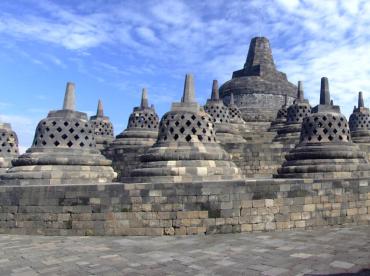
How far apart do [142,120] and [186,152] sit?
29.4ft

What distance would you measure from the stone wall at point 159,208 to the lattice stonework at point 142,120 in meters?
10.1

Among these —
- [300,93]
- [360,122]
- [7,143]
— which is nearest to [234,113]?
[300,93]

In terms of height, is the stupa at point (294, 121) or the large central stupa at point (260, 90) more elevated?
the large central stupa at point (260, 90)

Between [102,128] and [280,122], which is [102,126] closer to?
[102,128]

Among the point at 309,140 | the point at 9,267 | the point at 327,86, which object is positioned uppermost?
the point at 327,86

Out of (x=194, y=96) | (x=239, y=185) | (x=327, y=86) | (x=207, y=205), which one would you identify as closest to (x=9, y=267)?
(x=207, y=205)

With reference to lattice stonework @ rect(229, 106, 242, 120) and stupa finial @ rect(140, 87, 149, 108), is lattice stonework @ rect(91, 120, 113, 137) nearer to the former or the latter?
stupa finial @ rect(140, 87, 149, 108)

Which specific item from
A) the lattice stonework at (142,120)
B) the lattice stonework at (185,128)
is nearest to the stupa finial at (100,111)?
the lattice stonework at (142,120)

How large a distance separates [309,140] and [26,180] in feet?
27.2

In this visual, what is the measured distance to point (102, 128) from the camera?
21.6 m

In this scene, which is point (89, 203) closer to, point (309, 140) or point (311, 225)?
point (311, 225)

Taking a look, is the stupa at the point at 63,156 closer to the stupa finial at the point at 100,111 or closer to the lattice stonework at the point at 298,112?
the lattice stonework at the point at 298,112

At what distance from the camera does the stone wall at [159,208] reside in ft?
24.8

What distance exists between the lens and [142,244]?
6.70 meters
